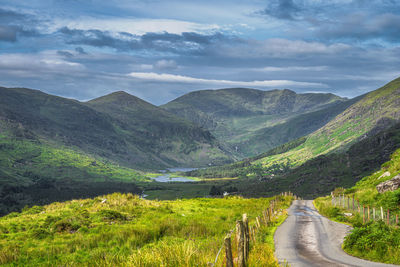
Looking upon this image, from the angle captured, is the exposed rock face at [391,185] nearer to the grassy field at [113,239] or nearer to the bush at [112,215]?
the grassy field at [113,239]

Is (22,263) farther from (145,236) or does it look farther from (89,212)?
(89,212)

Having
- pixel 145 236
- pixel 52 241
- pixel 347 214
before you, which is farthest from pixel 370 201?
pixel 52 241

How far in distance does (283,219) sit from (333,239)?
16199 millimetres

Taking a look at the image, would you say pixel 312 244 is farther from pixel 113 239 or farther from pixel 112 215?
pixel 112 215

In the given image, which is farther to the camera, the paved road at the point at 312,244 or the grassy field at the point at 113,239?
the paved road at the point at 312,244

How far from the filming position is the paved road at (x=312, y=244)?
2214 cm

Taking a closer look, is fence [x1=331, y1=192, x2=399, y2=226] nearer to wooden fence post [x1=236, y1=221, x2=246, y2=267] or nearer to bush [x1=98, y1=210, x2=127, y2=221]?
wooden fence post [x1=236, y1=221, x2=246, y2=267]

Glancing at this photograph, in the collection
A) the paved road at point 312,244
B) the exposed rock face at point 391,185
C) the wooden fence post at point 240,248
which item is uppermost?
the wooden fence post at point 240,248

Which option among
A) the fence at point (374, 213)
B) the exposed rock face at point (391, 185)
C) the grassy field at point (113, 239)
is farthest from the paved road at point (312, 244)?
the exposed rock face at point (391, 185)

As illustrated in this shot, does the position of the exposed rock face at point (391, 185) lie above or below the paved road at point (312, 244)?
above

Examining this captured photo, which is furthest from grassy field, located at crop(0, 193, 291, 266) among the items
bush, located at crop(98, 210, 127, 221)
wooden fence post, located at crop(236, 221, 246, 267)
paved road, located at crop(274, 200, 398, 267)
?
paved road, located at crop(274, 200, 398, 267)

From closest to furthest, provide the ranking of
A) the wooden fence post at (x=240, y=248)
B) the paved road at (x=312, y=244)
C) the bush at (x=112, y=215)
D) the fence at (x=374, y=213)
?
the wooden fence post at (x=240, y=248)
the paved road at (x=312, y=244)
the fence at (x=374, y=213)
the bush at (x=112, y=215)

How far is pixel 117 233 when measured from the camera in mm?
30719

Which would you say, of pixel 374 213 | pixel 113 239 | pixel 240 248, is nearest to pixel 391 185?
pixel 374 213
